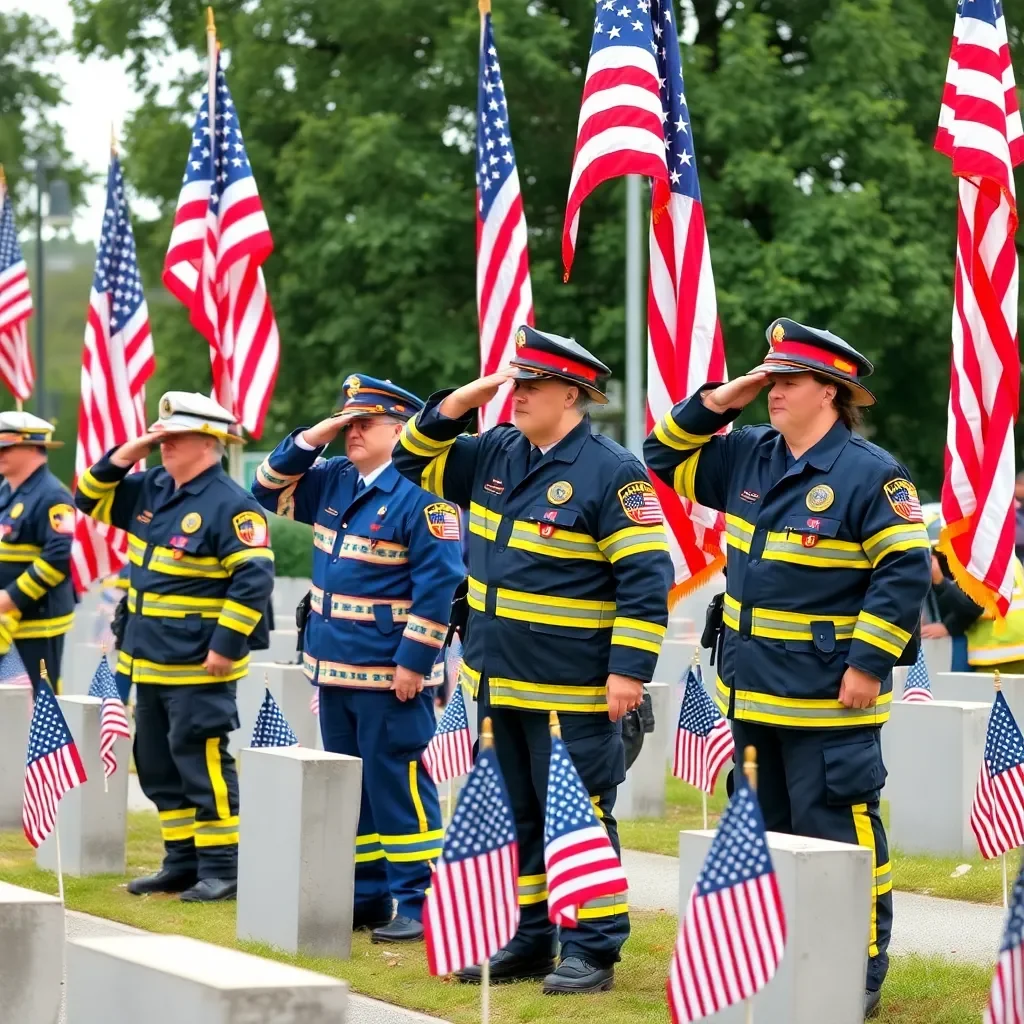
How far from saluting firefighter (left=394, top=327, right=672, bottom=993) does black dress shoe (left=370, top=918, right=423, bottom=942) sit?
89 cm

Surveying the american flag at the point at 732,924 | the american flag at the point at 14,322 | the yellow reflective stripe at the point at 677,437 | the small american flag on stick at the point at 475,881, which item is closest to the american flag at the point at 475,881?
the small american flag on stick at the point at 475,881

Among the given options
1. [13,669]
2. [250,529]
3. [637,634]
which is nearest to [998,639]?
[250,529]

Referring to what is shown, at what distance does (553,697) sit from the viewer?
7.13 m

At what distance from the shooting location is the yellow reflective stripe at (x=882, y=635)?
642cm

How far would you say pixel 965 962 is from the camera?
297 inches

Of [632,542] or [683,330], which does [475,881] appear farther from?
[683,330]

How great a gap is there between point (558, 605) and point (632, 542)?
1.14 ft

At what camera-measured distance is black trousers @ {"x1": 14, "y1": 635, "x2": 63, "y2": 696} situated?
12.1 meters

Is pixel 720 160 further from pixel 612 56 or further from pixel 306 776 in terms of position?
pixel 306 776

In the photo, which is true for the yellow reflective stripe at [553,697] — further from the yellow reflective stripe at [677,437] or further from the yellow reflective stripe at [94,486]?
the yellow reflective stripe at [94,486]

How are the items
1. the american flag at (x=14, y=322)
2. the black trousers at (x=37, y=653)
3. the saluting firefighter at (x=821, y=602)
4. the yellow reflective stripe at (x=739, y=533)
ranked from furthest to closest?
the american flag at (x=14, y=322) → the black trousers at (x=37, y=653) → the yellow reflective stripe at (x=739, y=533) → the saluting firefighter at (x=821, y=602)

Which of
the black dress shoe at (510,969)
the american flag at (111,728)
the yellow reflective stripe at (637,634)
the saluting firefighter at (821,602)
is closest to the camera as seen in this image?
the saluting firefighter at (821,602)

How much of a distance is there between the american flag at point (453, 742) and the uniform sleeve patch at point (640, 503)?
A: 9.57ft

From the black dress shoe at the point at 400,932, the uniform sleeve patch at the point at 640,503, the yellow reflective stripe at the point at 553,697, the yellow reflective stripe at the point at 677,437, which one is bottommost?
the black dress shoe at the point at 400,932
